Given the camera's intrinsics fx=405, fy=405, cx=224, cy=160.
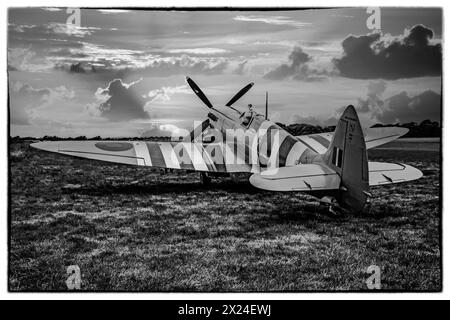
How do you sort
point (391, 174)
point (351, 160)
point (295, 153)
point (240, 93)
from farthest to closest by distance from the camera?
point (295, 153) < point (240, 93) < point (391, 174) < point (351, 160)

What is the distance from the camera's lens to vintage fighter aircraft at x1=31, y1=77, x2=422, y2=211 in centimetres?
506

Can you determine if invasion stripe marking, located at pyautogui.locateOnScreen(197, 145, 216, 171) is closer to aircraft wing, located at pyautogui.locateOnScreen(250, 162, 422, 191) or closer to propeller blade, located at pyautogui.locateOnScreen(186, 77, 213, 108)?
propeller blade, located at pyautogui.locateOnScreen(186, 77, 213, 108)

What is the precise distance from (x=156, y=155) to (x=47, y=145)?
2.41m

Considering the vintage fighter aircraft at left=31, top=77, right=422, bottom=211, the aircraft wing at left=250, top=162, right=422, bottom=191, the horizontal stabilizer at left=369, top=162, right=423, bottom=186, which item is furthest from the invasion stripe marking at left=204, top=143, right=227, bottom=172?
the horizontal stabilizer at left=369, top=162, right=423, bottom=186

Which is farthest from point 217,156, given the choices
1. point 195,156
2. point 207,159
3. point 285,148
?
point 285,148

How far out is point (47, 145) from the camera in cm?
616

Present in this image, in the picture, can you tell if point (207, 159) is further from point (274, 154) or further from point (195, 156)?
point (274, 154)

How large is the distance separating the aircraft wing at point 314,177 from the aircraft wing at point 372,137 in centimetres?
59

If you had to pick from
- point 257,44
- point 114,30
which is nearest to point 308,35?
point 257,44

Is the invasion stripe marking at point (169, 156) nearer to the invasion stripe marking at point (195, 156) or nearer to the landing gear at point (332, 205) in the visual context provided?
the invasion stripe marking at point (195, 156)
